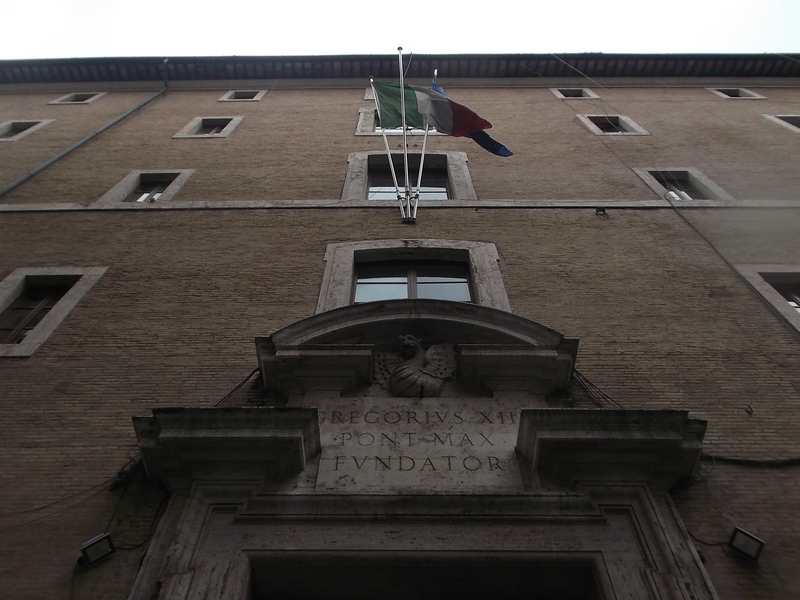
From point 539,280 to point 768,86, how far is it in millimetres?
15687

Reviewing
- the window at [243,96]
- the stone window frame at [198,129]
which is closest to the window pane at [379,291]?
the stone window frame at [198,129]

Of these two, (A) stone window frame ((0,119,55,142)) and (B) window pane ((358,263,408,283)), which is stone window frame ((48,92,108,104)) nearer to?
(A) stone window frame ((0,119,55,142))

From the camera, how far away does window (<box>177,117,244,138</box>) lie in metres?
14.4

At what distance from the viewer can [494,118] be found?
1539 cm

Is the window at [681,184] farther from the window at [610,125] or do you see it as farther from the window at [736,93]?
the window at [736,93]

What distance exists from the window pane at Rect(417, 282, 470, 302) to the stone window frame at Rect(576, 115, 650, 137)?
712 cm

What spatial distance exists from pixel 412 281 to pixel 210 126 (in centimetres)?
937

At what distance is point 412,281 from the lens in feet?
28.1

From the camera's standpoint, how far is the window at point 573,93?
1756 centimetres

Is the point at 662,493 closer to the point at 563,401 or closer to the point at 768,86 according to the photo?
the point at 563,401

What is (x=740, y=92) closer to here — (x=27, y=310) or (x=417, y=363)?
(x=417, y=363)

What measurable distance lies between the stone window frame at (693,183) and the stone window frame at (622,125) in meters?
2.03

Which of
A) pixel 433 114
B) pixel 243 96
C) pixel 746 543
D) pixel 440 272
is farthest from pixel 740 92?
pixel 746 543

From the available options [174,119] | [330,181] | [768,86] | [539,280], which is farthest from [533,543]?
[768,86]
